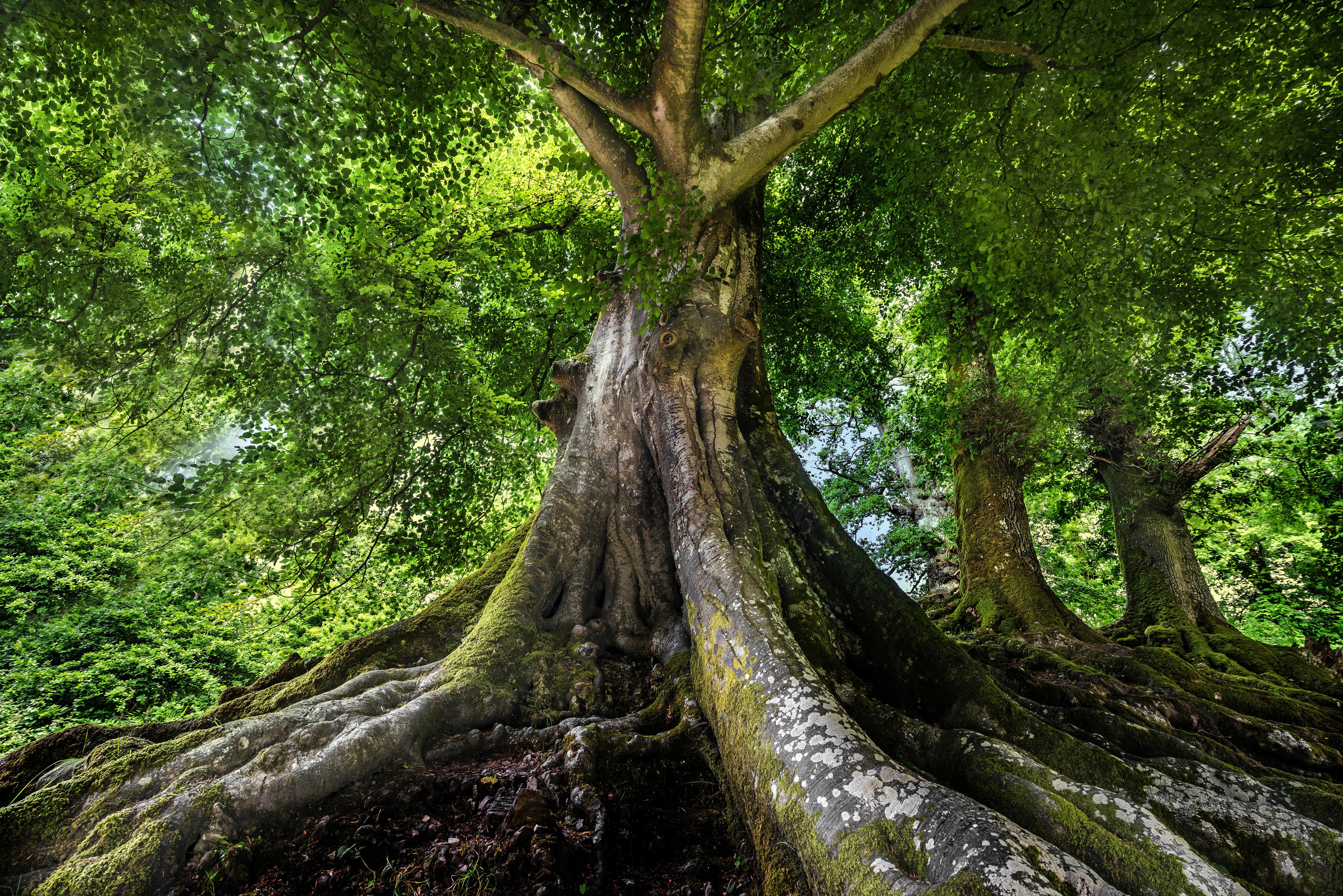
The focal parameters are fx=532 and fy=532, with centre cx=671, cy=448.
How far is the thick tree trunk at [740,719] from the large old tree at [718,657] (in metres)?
0.02

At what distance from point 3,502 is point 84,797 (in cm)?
1528

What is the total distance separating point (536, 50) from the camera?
15.5 ft

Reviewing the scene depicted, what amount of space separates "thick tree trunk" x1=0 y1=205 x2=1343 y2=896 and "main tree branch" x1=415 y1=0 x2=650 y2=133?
1.48m

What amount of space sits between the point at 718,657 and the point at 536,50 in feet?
17.1

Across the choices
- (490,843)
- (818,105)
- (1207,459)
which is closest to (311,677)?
(490,843)

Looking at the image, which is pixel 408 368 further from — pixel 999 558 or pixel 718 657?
pixel 999 558

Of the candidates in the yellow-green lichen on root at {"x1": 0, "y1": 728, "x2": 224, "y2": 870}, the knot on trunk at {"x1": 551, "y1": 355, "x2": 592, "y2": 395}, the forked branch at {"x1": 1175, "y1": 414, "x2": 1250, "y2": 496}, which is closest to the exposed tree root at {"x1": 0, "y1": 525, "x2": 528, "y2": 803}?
the yellow-green lichen on root at {"x1": 0, "y1": 728, "x2": 224, "y2": 870}

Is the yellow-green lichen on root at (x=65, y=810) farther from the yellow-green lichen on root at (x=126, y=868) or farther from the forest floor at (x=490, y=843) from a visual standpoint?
the forest floor at (x=490, y=843)

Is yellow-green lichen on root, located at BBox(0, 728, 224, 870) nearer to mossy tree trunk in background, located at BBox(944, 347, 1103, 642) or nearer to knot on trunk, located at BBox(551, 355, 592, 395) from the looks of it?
knot on trunk, located at BBox(551, 355, 592, 395)

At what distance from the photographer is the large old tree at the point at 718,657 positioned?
209 centimetres

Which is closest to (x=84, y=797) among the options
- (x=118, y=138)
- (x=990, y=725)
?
(x=990, y=725)

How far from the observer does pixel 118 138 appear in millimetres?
6684

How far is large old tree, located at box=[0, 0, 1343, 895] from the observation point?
6.86ft

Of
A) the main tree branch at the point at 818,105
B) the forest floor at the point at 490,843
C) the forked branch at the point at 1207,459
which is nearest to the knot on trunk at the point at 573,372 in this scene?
the main tree branch at the point at 818,105
